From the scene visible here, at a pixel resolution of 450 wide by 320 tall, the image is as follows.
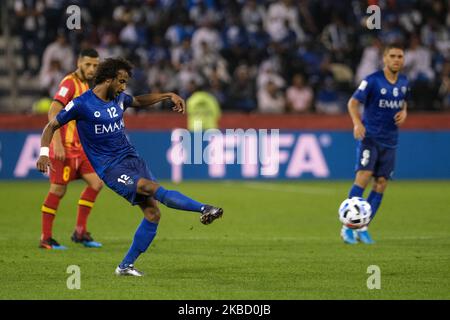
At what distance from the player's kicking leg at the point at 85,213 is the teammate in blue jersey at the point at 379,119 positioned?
3119 millimetres

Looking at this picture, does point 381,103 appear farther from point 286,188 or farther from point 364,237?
point 286,188

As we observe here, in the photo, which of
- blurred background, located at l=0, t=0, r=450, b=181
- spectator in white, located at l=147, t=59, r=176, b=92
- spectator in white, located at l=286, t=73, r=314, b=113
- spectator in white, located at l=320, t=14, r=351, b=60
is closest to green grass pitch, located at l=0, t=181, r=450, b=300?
blurred background, located at l=0, t=0, r=450, b=181

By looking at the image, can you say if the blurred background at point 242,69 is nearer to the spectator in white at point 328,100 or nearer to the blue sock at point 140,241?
the spectator in white at point 328,100

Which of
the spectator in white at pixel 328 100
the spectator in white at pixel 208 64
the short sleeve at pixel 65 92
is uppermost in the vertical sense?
the spectator in white at pixel 208 64

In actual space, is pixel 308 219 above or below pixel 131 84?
below

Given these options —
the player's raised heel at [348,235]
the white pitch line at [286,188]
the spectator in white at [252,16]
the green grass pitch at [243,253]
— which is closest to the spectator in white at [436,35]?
the spectator in white at [252,16]

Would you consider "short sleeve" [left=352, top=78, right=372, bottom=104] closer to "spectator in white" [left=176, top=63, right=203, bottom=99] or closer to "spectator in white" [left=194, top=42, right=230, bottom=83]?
"spectator in white" [left=176, top=63, right=203, bottom=99]

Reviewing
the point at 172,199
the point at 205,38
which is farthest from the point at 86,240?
the point at 205,38

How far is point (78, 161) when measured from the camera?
11.8 meters

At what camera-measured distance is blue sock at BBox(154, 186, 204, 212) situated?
348 inches

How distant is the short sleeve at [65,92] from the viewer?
1134 cm

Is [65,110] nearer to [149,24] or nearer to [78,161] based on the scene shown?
[78,161]
